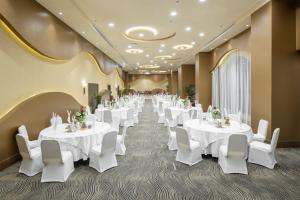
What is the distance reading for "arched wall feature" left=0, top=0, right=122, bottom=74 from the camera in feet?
15.3

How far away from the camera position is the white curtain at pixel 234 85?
8826 mm

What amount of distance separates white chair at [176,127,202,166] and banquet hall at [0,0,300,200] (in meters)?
0.03

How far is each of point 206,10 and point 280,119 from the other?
12.9 ft

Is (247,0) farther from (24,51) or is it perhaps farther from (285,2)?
(24,51)

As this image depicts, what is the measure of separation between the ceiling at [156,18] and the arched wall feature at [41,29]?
283 millimetres

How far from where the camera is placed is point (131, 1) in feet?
17.9

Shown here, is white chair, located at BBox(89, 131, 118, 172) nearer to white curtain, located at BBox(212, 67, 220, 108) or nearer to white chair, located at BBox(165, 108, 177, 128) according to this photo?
white chair, located at BBox(165, 108, 177, 128)

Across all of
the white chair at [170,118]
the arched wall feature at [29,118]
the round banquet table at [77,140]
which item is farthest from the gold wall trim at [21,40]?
the white chair at [170,118]

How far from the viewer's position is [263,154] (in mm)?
4289

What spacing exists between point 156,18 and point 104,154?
5.00 meters

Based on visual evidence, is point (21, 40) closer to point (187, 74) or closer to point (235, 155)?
point (235, 155)

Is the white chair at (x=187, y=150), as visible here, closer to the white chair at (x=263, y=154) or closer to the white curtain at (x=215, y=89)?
the white chair at (x=263, y=154)

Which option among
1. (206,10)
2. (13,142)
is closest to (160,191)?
(13,142)

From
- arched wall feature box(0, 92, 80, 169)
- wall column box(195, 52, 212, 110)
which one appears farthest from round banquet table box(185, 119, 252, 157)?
wall column box(195, 52, 212, 110)
